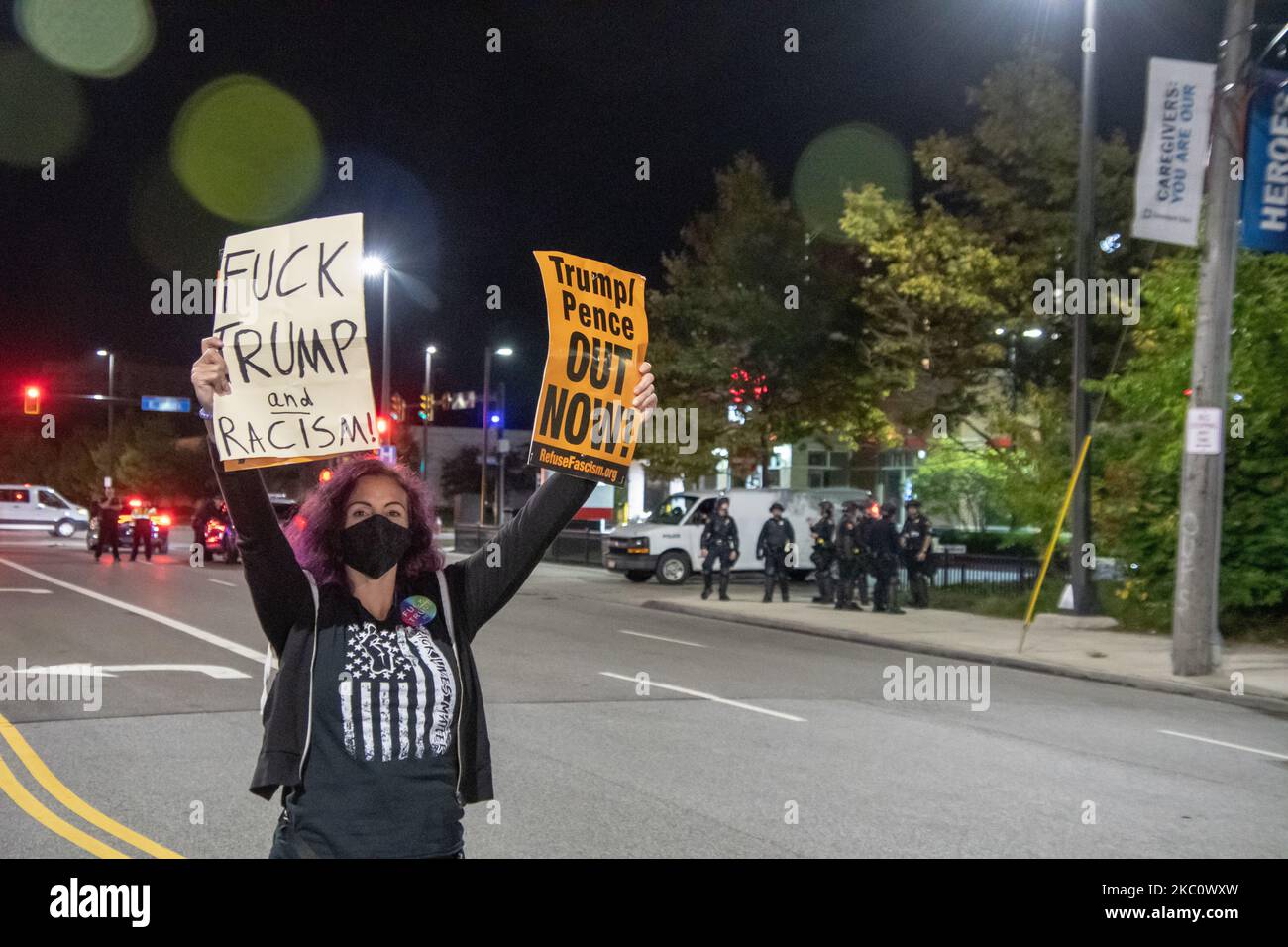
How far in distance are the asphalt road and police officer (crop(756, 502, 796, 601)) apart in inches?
289

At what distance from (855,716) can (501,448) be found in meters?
29.6

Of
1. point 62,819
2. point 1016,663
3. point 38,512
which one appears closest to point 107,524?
point 38,512

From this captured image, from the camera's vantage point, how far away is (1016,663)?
1616 cm

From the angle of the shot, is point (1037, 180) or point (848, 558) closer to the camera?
point (848, 558)

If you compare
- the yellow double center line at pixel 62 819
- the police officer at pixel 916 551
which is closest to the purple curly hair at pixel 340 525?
the yellow double center line at pixel 62 819

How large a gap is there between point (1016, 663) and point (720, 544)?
29.6 feet

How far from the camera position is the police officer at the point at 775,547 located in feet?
78.5

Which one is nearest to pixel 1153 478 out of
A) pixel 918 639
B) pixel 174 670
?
pixel 918 639

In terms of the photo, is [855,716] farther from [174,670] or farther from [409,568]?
[409,568]

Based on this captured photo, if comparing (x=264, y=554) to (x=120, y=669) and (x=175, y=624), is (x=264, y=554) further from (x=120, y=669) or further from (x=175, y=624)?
(x=175, y=624)

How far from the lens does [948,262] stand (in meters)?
27.9

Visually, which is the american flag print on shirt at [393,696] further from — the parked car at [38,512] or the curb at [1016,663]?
the parked car at [38,512]

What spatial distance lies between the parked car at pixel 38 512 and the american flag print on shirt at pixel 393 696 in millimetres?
50131

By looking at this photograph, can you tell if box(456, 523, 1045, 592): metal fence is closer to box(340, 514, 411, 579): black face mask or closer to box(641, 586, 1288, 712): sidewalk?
box(641, 586, 1288, 712): sidewalk
